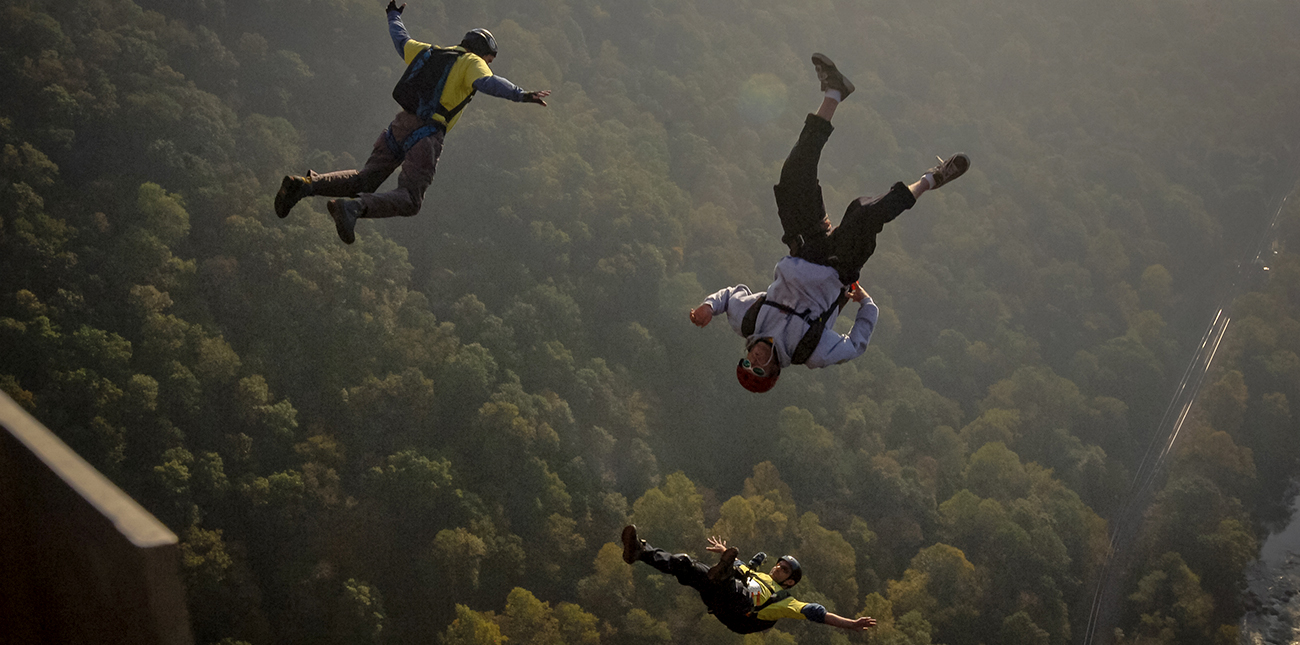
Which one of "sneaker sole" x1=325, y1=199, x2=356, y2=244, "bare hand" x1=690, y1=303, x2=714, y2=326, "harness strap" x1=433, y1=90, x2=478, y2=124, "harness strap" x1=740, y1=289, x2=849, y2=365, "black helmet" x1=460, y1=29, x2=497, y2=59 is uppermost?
"black helmet" x1=460, y1=29, x2=497, y2=59

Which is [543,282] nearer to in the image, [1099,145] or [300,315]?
[300,315]

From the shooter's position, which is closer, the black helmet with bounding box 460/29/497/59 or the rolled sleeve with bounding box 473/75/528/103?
the rolled sleeve with bounding box 473/75/528/103

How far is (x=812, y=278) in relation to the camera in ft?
18.2

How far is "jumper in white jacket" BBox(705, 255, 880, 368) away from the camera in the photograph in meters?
5.44

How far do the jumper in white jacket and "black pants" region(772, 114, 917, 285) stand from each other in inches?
5.0

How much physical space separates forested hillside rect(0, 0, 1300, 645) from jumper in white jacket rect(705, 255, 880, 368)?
3299 cm

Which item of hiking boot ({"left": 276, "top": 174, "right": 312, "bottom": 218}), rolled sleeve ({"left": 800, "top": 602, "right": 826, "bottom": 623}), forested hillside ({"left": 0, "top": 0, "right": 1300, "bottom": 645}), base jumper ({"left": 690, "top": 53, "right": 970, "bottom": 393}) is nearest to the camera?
hiking boot ({"left": 276, "top": 174, "right": 312, "bottom": 218})

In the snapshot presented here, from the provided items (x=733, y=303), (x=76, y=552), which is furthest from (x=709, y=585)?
(x=76, y=552)

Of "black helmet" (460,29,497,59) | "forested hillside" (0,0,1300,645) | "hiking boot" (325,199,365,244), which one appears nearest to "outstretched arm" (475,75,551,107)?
"black helmet" (460,29,497,59)

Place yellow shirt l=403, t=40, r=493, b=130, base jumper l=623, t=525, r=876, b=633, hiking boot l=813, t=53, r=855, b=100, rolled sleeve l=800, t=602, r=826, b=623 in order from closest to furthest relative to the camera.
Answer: hiking boot l=813, t=53, r=855, b=100, yellow shirt l=403, t=40, r=493, b=130, rolled sleeve l=800, t=602, r=826, b=623, base jumper l=623, t=525, r=876, b=633

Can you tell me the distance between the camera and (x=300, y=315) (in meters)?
42.6

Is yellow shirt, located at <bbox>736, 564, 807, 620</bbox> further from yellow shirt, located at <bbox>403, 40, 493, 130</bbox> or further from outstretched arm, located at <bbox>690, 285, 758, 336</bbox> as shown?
yellow shirt, located at <bbox>403, 40, 493, 130</bbox>

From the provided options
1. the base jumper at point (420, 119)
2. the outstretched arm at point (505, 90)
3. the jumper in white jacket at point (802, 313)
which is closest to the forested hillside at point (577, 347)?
the jumper in white jacket at point (802, 313)

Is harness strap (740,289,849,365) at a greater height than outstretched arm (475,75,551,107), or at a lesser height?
lesser
